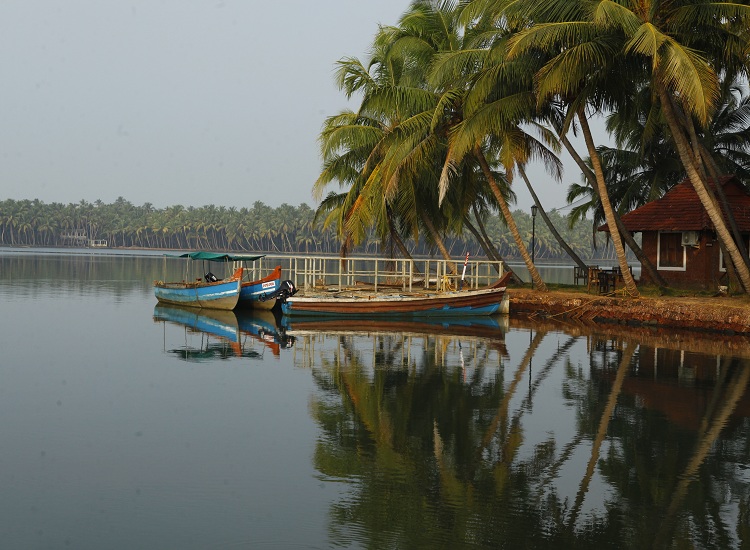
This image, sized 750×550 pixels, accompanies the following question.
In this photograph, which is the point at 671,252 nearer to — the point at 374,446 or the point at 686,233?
the point at 686,233

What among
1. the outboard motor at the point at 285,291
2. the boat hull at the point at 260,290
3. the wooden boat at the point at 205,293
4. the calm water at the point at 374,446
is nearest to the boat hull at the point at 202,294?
the wooden boat at the point at 205,293

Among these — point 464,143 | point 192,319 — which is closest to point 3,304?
point 192,319

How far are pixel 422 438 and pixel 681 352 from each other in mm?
11368

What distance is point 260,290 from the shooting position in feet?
112

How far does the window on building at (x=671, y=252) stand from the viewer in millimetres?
32094

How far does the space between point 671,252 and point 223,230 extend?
151 meters

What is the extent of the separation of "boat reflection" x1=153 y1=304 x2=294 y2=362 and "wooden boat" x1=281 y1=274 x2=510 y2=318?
1.30 metres

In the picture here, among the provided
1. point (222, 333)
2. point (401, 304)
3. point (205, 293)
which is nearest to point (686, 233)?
point (401, 304)

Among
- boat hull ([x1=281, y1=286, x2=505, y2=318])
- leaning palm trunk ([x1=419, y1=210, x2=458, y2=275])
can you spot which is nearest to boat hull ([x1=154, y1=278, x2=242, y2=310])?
boat hull ([x1=281, y1=286, x2=505, y2=318])

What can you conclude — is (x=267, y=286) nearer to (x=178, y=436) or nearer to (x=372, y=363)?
(x=372, y=363)

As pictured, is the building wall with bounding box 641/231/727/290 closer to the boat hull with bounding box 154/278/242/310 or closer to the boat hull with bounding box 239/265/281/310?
the boat hull with bounding box 239/265/281/310

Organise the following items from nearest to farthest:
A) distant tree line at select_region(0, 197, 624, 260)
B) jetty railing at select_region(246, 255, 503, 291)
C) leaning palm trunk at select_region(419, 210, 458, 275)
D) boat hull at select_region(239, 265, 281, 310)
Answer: jetty railing at select_region(246, 255, 503, 291) → boat hull at select_region(239, 265, 281, 310) → leaning palm trunk at select_region(419, 210, 458, 275) → distant tree line at select_region(0, 197, 624, 260)

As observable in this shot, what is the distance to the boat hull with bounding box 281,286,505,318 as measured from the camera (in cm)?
2998

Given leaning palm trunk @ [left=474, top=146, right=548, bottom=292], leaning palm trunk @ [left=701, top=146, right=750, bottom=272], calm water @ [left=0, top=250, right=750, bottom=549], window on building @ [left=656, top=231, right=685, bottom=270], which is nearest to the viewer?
calm water @ [left=0, top=250, right=750, bottom=549]
